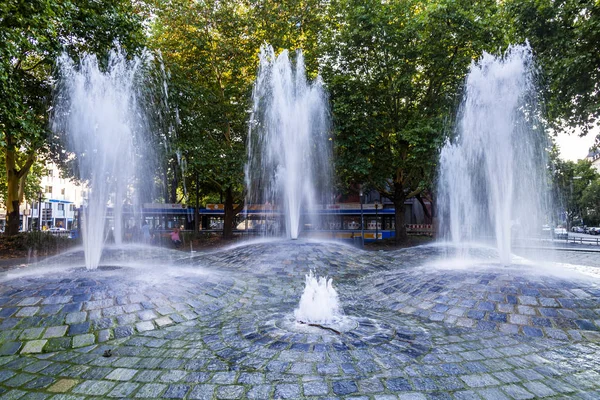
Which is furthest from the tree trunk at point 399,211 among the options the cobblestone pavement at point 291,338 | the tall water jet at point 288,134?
the cobblestone pavement at point 291,338

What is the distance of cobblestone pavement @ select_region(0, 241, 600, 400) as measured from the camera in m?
3.85

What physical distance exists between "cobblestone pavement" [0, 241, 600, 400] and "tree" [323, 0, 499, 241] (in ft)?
37.3

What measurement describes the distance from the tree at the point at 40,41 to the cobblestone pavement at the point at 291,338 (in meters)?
7.40

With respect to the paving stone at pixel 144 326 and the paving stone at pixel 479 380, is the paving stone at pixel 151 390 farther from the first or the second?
the paving stone at pixel 479 380

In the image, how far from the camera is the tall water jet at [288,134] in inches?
604

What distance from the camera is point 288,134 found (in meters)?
15.2

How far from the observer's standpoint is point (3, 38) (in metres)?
10.5

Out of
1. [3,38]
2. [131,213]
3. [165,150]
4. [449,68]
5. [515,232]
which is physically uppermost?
[449,68]

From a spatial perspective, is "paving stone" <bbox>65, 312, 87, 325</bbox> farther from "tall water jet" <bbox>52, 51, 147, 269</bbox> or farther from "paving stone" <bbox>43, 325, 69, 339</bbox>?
"tall water jet" <bbox>52, 51, 147, 269</bbox>

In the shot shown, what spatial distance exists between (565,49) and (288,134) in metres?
10.4

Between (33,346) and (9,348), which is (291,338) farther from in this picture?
(9,348)

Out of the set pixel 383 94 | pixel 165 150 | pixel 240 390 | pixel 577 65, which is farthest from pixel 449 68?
pixel 240 390

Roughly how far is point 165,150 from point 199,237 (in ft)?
27.8

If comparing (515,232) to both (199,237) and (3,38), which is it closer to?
(199,237)
